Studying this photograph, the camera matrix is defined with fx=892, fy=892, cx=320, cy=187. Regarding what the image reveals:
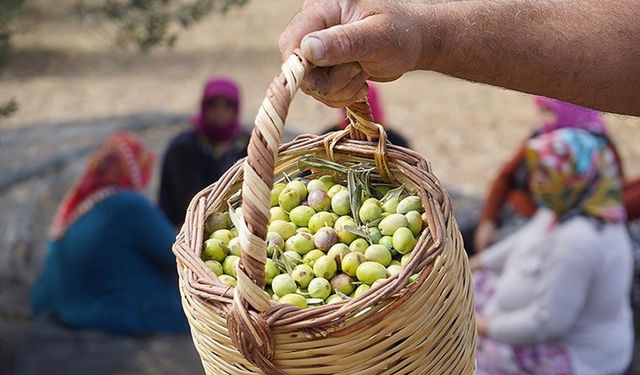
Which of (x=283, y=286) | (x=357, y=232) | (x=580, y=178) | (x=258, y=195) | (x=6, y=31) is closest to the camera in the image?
(x=258, y=195)

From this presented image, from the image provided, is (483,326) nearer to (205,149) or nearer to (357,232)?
(205,149)

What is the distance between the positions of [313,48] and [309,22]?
0.11 m

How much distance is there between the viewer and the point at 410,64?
59.4 inches

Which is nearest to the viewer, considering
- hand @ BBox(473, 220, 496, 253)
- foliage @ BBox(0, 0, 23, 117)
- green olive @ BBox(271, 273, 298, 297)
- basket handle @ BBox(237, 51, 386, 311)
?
basket handle @ BBox(237, 51, 386, 311)

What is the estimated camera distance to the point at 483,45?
1578 mm

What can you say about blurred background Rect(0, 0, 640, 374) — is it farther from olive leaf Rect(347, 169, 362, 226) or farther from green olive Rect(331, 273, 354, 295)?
green olive Rect(331, 273, 354, 295)

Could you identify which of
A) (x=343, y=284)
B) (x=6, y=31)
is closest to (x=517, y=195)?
(x=6, y=31)

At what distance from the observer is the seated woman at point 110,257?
456cm

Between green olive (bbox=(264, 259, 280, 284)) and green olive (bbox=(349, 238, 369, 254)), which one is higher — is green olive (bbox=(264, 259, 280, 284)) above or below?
above

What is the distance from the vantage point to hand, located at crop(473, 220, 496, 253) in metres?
4.54

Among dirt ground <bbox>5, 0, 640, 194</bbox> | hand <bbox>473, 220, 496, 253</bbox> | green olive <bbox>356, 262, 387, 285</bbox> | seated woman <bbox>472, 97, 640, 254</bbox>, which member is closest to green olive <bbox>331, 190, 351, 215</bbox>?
green olive <bbox>356, 262, 387, 285</bbox>

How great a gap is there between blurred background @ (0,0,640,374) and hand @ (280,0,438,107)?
1.60 metres

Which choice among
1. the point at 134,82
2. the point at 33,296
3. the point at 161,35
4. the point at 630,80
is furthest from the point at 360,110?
the point at 134,82

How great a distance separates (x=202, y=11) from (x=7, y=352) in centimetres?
183
